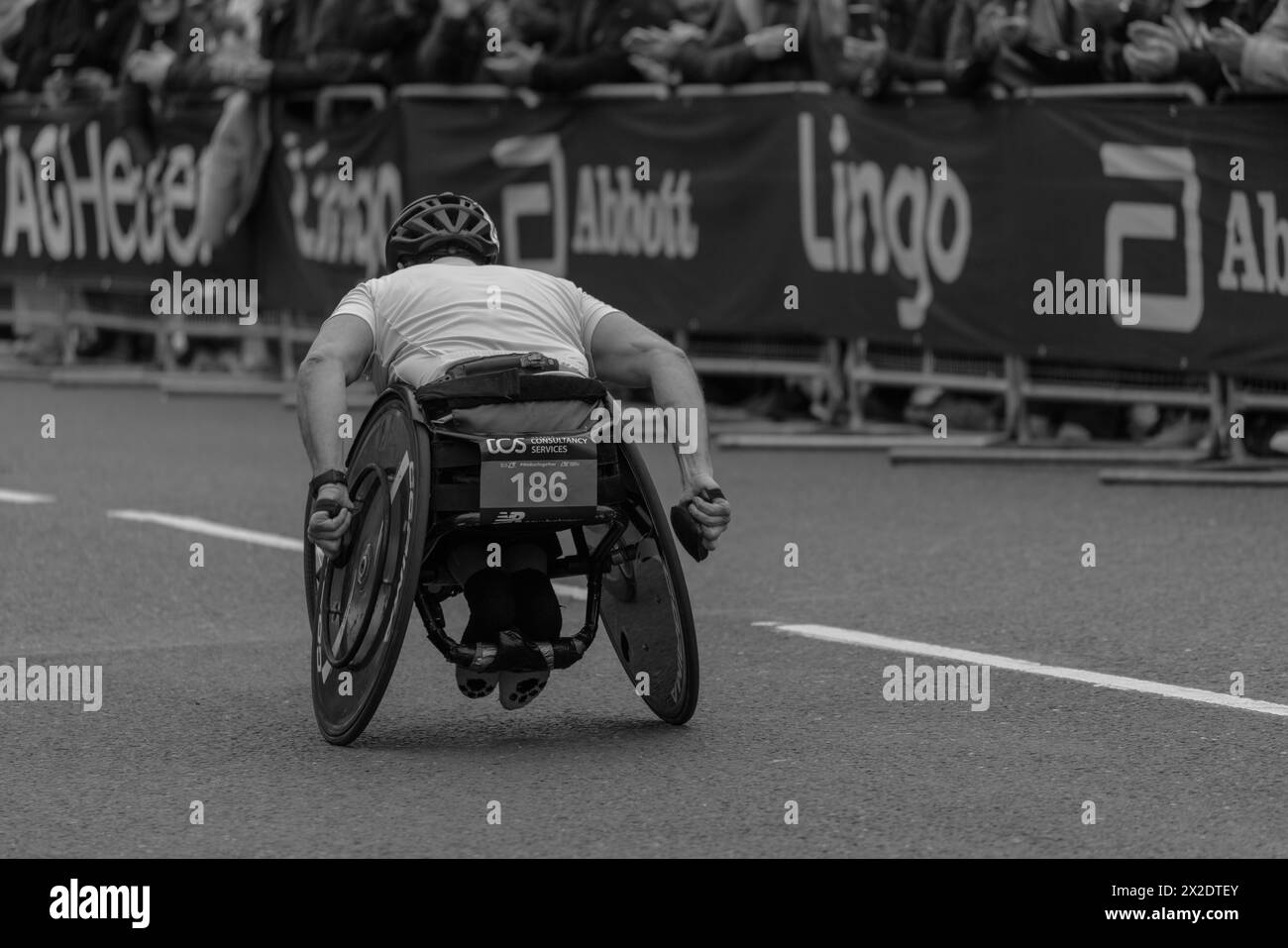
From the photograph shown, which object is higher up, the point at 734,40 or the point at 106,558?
the point at 734,40

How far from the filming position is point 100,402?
59.1 ft

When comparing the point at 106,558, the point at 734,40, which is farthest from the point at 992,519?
the point at 734,40

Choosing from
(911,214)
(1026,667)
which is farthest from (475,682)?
(911,214)

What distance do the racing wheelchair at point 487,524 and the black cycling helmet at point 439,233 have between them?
2.09 feet

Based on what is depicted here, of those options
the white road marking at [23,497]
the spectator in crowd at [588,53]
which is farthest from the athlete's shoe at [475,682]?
the spectator in crowd at [588,53]

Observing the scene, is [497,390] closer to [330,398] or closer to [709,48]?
[330,398]

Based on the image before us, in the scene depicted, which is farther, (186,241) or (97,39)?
(97,39)

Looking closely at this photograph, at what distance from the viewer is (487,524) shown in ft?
23.0

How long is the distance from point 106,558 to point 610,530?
161 inches

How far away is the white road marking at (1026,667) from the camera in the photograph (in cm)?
756

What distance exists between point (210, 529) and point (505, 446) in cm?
494

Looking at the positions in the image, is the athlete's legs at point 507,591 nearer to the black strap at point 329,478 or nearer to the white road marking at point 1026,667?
the black strap at point 329,478

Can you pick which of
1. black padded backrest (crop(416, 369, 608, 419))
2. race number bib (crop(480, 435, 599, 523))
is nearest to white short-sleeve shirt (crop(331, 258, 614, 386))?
black padded backrest (crop(416, 369, 608, 419))

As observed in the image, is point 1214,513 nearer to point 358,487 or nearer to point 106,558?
point 106,558
